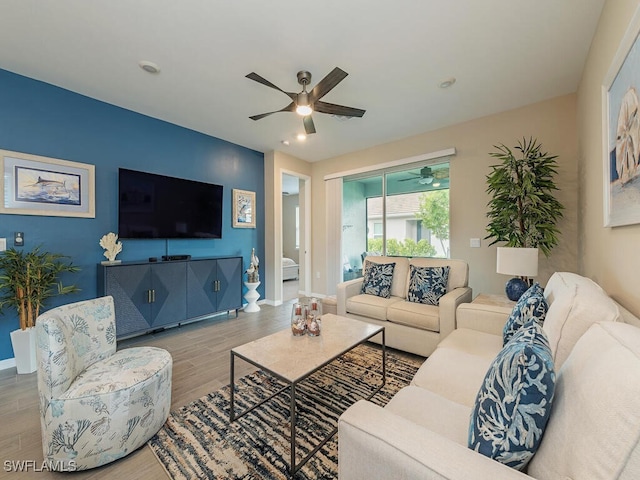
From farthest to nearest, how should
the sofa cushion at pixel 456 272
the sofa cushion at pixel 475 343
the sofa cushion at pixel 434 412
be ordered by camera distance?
the sofa cushion at pixel 456 272 → the sofa cushion at pixel 475 343 → the sofa cushion at pixel 434 412

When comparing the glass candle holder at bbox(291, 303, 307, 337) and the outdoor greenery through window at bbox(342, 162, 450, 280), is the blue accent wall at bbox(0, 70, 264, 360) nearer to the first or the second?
the outdoor greenery through window at bbox(342, 162, 450, 280)

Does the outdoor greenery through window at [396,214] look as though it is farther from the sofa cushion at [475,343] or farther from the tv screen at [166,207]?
the tv screen at [166,207]

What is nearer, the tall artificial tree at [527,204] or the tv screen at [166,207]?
the tall artificial tree at [527,204]

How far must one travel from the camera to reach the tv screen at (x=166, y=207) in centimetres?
311

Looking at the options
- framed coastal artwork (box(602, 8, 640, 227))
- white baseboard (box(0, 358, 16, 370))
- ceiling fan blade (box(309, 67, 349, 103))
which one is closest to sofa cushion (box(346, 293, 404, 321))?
framed coastal artwork (box(602, 8, 640, 227))

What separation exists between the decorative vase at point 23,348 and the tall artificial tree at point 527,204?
4646 mm

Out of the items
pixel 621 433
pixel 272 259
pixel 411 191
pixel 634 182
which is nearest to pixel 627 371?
pixel 621 433

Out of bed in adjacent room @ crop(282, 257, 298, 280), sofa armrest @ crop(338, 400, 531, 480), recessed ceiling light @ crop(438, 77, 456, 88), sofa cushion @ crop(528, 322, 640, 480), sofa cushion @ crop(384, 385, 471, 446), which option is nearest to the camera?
sofa cushion @ crop(528, 322, 640, 480)

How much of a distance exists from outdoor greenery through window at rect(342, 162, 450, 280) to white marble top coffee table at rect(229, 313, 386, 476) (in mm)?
2383

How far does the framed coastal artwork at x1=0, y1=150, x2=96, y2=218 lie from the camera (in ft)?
8.03

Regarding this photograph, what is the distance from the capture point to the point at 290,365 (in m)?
1.51

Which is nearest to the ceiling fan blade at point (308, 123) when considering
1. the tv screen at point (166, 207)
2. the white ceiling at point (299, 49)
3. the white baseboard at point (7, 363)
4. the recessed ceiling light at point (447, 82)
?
the white ceiling at point (299, 49)

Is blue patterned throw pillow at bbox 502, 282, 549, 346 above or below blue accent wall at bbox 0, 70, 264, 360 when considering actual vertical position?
below

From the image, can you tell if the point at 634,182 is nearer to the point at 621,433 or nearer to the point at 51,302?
the point at 621,433
